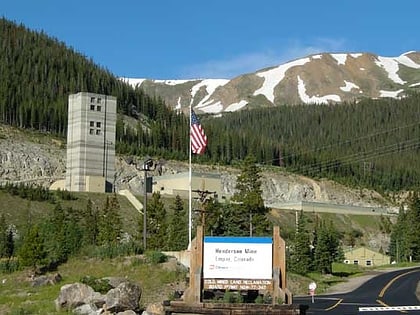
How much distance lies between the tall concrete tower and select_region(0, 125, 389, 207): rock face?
5513 mm

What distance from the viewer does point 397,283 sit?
50.2 metres

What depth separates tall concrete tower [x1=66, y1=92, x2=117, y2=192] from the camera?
101 metres

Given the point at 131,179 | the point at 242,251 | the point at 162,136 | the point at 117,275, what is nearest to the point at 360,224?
the point at 131,179

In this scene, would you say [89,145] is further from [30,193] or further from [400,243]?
[400,243]

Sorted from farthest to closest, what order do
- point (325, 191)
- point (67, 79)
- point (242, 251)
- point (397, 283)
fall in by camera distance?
1. point (67, 79)
2. point (325, 191)
3. point (397, 283)
4. point (242, 251)

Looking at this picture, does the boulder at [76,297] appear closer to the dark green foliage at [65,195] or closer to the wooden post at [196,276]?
the wooden post at [196,276]

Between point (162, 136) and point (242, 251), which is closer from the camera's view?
point (242, 251)

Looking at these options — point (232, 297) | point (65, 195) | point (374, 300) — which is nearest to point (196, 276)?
point (232, 297)

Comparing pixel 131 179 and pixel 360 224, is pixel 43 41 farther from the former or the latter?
pixel 360 224

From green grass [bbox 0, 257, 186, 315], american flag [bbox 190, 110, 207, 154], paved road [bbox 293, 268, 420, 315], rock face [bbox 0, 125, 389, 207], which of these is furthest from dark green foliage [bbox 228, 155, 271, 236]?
rock face [bbox 0, 125, 389, 207]

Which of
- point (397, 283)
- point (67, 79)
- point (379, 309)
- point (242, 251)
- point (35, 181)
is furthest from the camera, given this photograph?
point (67, 79)

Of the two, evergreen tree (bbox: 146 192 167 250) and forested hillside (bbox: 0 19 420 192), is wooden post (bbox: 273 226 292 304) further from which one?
forested hillside (bbox: 0 19 420 192)

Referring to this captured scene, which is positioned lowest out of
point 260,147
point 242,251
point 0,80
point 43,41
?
point 242,251

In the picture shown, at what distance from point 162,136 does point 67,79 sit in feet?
94.7
